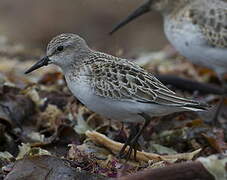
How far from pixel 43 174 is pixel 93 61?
1.16 meters

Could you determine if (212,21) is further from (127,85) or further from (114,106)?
(114,106)

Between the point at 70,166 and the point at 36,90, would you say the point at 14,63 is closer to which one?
A: the point at 36,90

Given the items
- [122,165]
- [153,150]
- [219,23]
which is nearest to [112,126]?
[153,150]

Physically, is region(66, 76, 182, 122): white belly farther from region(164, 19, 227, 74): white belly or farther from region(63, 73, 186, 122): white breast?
region(164, 19, 227, 74): white belly

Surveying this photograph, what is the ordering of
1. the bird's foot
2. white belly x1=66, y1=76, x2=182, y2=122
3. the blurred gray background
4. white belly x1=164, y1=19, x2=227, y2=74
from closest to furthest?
white belly x1=66, y1=76, x2=182, y2=122, the bird's foot, white belly x1=164, y1=19, x2=227, y2=74, the blurred gray background

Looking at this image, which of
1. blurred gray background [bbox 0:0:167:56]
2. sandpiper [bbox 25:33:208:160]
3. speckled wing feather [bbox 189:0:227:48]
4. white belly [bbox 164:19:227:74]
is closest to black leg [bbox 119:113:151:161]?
sandpiper [bbox 25:33:208:160]

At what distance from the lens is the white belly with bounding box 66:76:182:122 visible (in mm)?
4332

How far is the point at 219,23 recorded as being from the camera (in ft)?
20.7

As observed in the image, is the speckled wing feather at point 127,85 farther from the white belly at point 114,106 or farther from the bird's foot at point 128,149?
the bird's foot at point 128,149

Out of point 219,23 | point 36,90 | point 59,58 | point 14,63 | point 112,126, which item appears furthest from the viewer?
point 14,63

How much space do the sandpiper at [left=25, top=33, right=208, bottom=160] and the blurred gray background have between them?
6.08 meters

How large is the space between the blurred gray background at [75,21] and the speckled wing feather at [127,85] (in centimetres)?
613

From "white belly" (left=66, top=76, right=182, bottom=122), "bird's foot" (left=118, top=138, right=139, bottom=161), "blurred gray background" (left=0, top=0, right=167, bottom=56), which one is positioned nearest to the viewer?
"white belly" (left=66, top=76, right=182, bottom=122)

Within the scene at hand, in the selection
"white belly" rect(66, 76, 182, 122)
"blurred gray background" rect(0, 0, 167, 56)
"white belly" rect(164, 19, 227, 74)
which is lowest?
"blurred gray background" rect(0, 0, 167, 56)
